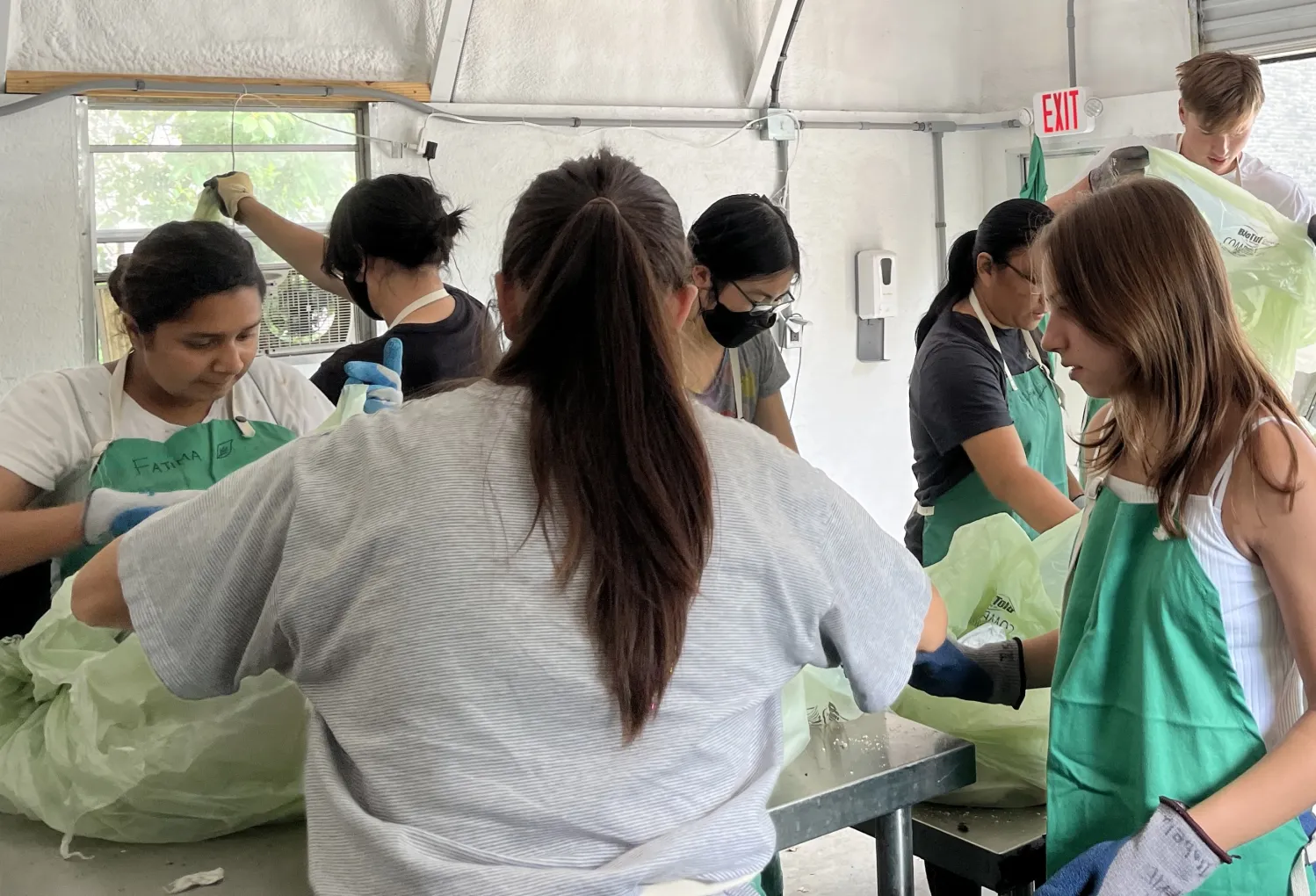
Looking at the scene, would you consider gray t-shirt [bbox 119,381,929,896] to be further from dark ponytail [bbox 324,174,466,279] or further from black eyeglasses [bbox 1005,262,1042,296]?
black eyeglasses [bbox 1005,262,1042,296]

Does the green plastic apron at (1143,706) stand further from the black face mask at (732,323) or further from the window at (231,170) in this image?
the window at (231,170)

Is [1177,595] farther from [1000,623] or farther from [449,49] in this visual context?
[449,49]

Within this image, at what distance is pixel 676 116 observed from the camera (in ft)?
13.6

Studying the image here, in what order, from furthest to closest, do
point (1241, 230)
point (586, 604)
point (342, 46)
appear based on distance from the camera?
1. point (342, 46)
2. point (1241, 230)
3. point (586, 604)

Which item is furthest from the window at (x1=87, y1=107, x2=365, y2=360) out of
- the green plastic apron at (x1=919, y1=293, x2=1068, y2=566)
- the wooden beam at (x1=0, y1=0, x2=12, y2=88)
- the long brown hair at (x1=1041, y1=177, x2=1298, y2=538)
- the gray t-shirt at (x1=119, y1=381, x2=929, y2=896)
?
the long brown hair at (x1=1041, y1=177, x2=1298, y2=538)

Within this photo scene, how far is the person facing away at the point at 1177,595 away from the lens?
1158 mm

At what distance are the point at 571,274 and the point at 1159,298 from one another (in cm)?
61

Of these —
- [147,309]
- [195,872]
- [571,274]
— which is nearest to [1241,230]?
[571,274]

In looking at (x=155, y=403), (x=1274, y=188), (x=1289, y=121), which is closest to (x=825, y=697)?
(x=155, y=403)

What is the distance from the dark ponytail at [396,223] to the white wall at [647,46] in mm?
1392

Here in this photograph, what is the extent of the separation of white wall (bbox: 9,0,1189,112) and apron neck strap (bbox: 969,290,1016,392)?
198 centimetres

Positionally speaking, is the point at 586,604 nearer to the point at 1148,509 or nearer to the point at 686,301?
the point at 686,301

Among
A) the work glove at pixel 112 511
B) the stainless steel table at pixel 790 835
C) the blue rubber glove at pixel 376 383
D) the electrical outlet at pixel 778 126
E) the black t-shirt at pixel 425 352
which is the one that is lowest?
the stainless steel table at pixel 790 835

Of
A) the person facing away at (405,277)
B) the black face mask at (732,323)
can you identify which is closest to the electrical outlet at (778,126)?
the black face mask at (732,323)
